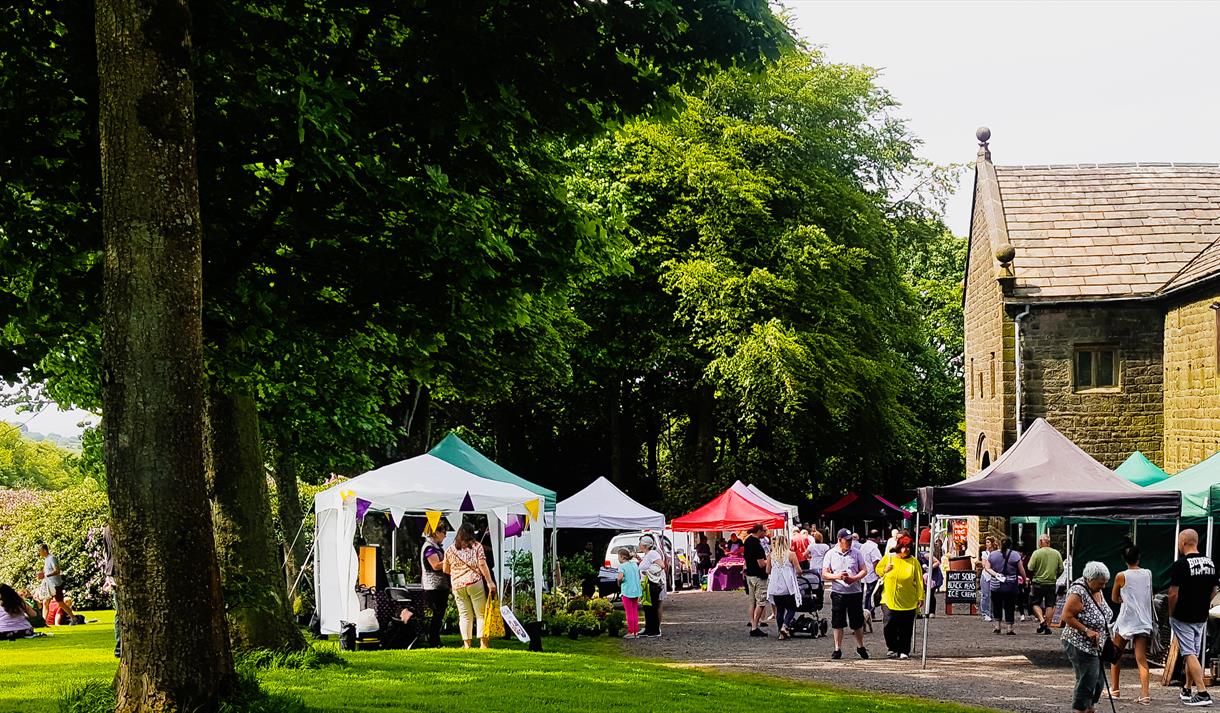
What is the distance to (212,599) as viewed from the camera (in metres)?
8.70

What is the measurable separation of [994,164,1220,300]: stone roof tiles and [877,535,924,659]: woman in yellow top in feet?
43.7

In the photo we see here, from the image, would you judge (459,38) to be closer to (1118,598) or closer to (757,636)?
(1118,598)

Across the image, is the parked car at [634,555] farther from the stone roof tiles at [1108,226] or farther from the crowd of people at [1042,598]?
the stone roof tiles at [1108,226]

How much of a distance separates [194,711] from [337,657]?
19.0 feet

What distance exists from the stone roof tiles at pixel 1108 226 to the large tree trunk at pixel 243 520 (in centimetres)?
2067

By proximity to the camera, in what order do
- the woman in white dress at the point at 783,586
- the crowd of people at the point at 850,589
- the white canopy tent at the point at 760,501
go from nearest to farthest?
1. the crowd of people at the point at 850,589
2. the woman in white dress at the point at 783,586
3. the white canopy tent at the point at 760,501

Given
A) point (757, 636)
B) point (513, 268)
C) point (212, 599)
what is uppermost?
point (513, 268)

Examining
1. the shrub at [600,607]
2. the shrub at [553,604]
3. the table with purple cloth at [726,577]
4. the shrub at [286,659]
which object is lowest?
the table with purple cloth at [726,577]

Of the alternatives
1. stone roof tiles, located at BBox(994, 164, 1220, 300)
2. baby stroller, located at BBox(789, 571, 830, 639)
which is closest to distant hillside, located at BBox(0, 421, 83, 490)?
stone roof tiles, located at BBox(994, 164, 1220, 300)

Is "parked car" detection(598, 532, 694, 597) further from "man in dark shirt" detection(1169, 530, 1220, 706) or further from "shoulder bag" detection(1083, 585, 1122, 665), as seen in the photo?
"shoulder bag" detection(1083, 585, 1122, 665)

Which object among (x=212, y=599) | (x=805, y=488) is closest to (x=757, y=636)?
(x=212, y=599)

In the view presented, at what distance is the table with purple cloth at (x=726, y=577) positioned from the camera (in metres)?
37.8

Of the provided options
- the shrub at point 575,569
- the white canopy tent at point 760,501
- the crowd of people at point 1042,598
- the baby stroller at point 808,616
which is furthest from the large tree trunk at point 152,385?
the white canopy tent at point 760,501

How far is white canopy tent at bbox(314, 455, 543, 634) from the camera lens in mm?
19359
